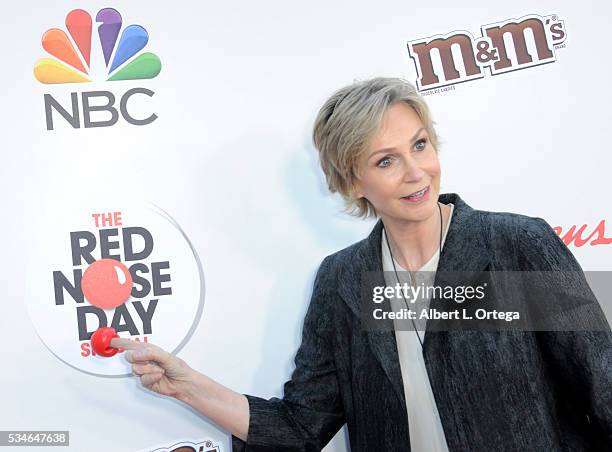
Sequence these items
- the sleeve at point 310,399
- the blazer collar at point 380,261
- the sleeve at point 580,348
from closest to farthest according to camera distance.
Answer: the sleeve at point 580,348 → the blazer collar at point 380,261 → the sleeve at point 310,399

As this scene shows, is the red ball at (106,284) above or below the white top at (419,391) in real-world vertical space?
above

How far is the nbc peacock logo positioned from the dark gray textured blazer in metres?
0.66

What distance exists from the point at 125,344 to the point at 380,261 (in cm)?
55

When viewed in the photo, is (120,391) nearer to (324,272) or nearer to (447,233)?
(324,272)

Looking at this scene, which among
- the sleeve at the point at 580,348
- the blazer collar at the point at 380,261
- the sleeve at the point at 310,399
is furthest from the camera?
the sleeve at the point at 310,399

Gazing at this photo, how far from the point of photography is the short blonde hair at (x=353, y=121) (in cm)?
128

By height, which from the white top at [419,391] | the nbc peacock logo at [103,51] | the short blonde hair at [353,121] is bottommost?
the white top at [419,391]

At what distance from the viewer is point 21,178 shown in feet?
4.94

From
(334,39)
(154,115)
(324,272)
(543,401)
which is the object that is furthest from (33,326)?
(543,401)

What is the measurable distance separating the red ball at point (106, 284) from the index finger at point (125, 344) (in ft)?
0.45

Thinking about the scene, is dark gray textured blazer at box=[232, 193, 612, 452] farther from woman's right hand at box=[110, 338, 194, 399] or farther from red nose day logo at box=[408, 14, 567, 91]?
red nose day logo at box=[408, 14, 567, 91]

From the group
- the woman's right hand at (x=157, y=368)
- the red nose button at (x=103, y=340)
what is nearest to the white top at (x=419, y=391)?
the woman's right hand at (x=157, y=368)

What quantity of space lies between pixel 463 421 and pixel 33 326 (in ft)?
3.12

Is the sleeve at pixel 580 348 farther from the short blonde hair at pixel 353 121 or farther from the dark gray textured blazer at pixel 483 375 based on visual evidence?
the short blonde hair at pixel 353 121
